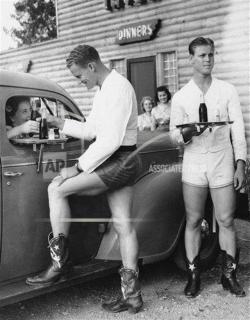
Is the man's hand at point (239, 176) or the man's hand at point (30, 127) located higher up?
the man's hand at point (30, 127)

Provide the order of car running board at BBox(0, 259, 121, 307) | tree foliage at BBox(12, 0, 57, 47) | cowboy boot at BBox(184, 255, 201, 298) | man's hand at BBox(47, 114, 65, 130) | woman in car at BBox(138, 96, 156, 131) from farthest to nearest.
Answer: tree foliage at BBox(12, 0, 57, 47), woman in car at BBox(138, 96, 156, 131), cowboy boot at BBox(184, 255, 201, 298), man's hand at BBox(47, 114, 65, 130), car running board at BBox(0, 259, 121, 307)

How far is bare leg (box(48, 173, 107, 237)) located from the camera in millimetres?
3531

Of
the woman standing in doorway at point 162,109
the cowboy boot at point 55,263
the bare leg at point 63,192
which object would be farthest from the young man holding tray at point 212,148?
the woman standing in doorway at point 162,109

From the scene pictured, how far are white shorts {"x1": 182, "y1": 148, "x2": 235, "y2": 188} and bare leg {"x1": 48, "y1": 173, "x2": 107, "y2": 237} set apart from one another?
816 mm

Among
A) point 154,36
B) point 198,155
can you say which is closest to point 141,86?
point 154,36

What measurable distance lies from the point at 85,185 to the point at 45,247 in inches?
21.5

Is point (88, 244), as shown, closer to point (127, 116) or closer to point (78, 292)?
point (78, 292)

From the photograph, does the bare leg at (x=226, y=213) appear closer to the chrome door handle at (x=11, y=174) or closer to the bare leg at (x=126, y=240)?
the bare leg at (x=126, y=240)

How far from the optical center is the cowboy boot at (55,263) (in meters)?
3.51

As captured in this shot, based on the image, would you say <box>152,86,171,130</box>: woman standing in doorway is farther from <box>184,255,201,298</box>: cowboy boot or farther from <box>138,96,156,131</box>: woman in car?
<box>184,255,201,298</box>: cowboy boot

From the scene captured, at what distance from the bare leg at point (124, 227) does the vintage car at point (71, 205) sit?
0.76ft

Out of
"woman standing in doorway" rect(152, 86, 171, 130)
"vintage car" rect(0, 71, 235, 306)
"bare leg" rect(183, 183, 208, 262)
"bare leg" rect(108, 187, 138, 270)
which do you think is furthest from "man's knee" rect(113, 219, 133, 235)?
"woman standing in doorway" rect(152, 86, 171, 130)

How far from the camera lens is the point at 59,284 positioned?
360cm

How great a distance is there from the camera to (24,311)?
3971mm
